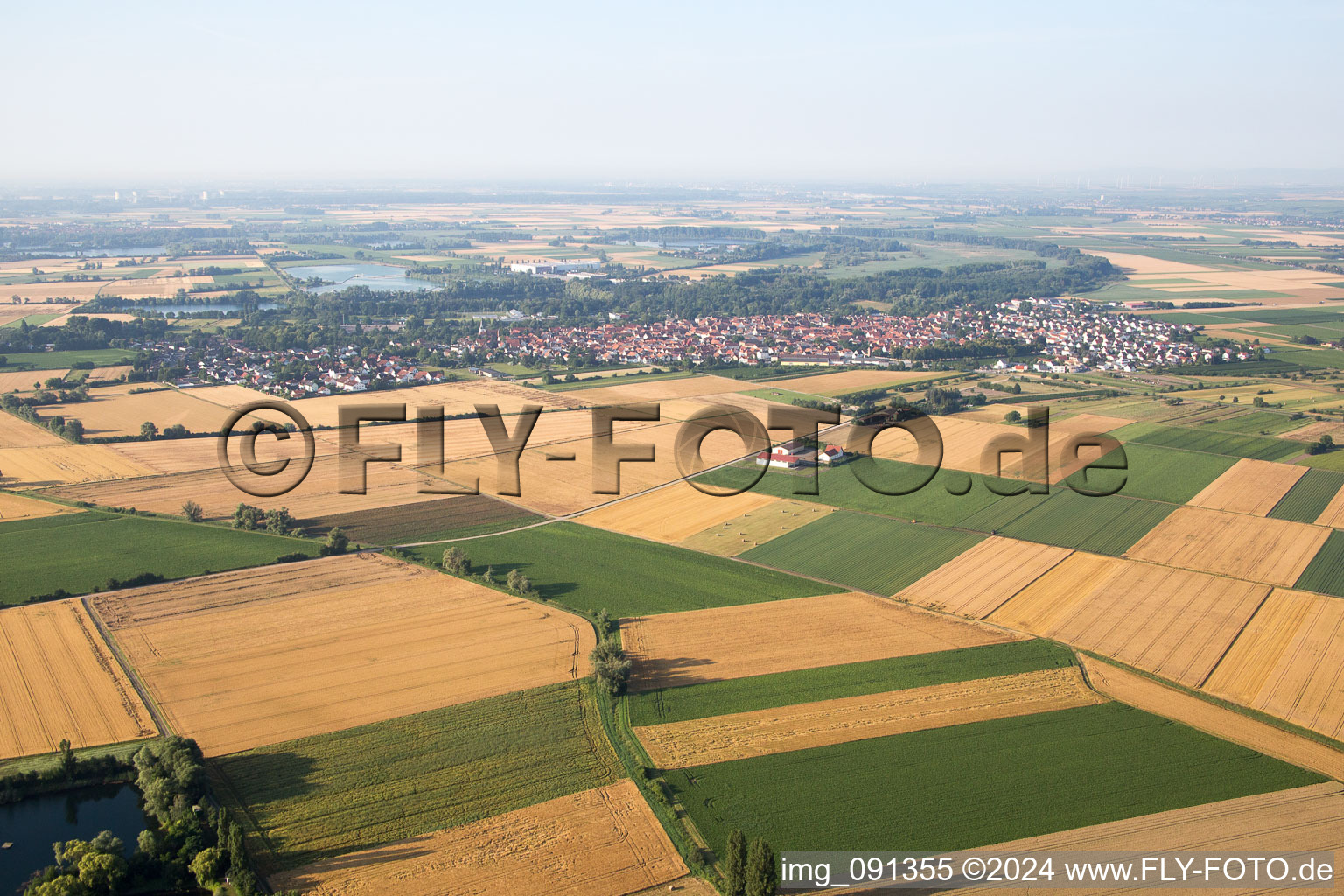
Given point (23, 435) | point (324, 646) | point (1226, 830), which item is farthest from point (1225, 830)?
point (23, 435)

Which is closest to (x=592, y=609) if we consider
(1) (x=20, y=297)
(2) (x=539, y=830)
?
(2) (x=539, y=830)

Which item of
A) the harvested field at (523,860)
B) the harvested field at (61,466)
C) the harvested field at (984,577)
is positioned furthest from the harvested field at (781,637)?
the harvested field at (61,466)

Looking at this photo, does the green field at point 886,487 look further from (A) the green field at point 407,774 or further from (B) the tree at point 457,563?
(A) the green field at point 407,774

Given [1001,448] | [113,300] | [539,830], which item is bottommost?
[539,830]

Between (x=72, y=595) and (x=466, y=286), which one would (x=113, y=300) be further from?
(x=72, y=595)

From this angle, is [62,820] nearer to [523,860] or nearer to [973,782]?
[523,860]

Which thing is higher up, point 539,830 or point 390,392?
point 390,392

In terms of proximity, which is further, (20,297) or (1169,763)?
(20,297)
